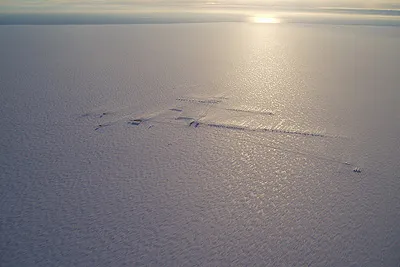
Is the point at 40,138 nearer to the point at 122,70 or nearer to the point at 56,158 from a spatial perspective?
the point at 56,158

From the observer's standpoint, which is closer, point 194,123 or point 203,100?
point 194,123

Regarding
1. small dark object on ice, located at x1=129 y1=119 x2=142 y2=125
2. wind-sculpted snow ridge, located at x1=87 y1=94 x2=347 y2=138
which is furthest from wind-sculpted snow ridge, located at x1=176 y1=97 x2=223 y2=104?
small dark object on ice, located at x1=129 y1=119 x2=142 y2=125

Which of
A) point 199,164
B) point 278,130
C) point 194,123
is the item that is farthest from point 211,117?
point 199,164

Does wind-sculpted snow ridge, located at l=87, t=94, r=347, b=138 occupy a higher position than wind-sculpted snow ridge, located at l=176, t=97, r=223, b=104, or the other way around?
wind-sculpted snow ridge, located at l=176, t=97, r=223, b=104

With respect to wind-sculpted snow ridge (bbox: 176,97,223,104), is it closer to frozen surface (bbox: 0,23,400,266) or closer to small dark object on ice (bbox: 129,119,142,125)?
frozen surface (bbox: 0,23,400,266)

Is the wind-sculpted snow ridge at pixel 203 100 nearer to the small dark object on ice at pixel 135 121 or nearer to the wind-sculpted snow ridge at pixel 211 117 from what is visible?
the wind-sculpted snow ridge at pixel 211 117

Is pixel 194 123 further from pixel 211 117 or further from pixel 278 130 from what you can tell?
pixel 278 130

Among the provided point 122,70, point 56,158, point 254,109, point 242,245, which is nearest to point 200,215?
point 242,245

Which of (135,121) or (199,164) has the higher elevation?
(135,121)
